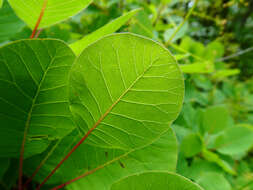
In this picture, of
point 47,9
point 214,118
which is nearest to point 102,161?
point 47,9

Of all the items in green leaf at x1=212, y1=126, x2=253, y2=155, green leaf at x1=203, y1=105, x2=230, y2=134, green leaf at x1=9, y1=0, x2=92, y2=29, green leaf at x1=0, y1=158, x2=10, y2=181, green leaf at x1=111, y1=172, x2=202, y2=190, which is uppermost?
green leaf at x1=9, y1=0, x2=92, y2=29

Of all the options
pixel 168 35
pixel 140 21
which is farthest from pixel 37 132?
pixel 168 35

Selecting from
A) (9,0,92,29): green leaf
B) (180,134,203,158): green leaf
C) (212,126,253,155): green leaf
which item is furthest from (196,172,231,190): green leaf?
(9,0,92,29): green leaf

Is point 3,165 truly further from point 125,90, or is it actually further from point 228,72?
point 228,72

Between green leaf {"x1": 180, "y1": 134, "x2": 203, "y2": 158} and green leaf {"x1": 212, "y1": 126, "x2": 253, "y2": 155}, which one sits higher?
green leaf {"x1": 180, "y1": 134, "x2": 203, "y2": 158}

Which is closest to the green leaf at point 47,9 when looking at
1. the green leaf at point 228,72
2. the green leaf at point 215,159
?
the green leaf at point 215,159

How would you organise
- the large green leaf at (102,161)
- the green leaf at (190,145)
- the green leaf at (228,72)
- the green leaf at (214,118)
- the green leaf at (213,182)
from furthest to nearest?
the green leaf at (228,72) < the green leaf at (214,118) < the green leaf at (190,145) < the green leaf at (213,182) < the large green leaf at (102,161)

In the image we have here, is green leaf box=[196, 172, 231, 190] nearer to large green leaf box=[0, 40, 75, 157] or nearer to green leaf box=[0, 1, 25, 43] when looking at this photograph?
large green leaf box=[0, 40, 75, 157]

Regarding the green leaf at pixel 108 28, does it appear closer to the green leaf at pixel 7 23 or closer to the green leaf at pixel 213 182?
the green leaf at pixel 7 23
